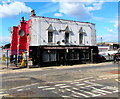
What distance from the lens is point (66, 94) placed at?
8.38 m

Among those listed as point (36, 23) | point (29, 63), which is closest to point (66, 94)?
point (29, 63)

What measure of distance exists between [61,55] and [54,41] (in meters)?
2.74

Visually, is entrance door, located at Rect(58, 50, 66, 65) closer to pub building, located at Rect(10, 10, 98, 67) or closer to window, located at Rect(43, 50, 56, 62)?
pub building, located at Rect(10, 10, 98, 67)

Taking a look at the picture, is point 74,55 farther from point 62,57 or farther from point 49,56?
point 49,56

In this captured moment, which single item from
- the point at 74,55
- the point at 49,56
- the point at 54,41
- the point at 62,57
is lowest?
the point at 62,57

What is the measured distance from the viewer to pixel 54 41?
27516 mm

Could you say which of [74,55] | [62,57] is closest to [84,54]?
[74,55]

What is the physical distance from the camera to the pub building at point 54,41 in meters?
25.9

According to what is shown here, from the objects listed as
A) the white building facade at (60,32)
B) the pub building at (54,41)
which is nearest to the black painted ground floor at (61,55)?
the pub building at (54,41)

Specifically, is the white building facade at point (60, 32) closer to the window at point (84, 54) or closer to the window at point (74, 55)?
the window at point (84, 54)

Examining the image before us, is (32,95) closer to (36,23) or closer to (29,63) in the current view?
(29,63)

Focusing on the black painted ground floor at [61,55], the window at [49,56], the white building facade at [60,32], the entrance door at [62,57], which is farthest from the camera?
the entrance door at [62,57]

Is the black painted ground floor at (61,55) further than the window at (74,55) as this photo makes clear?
No

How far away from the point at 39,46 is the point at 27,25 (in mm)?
4375
